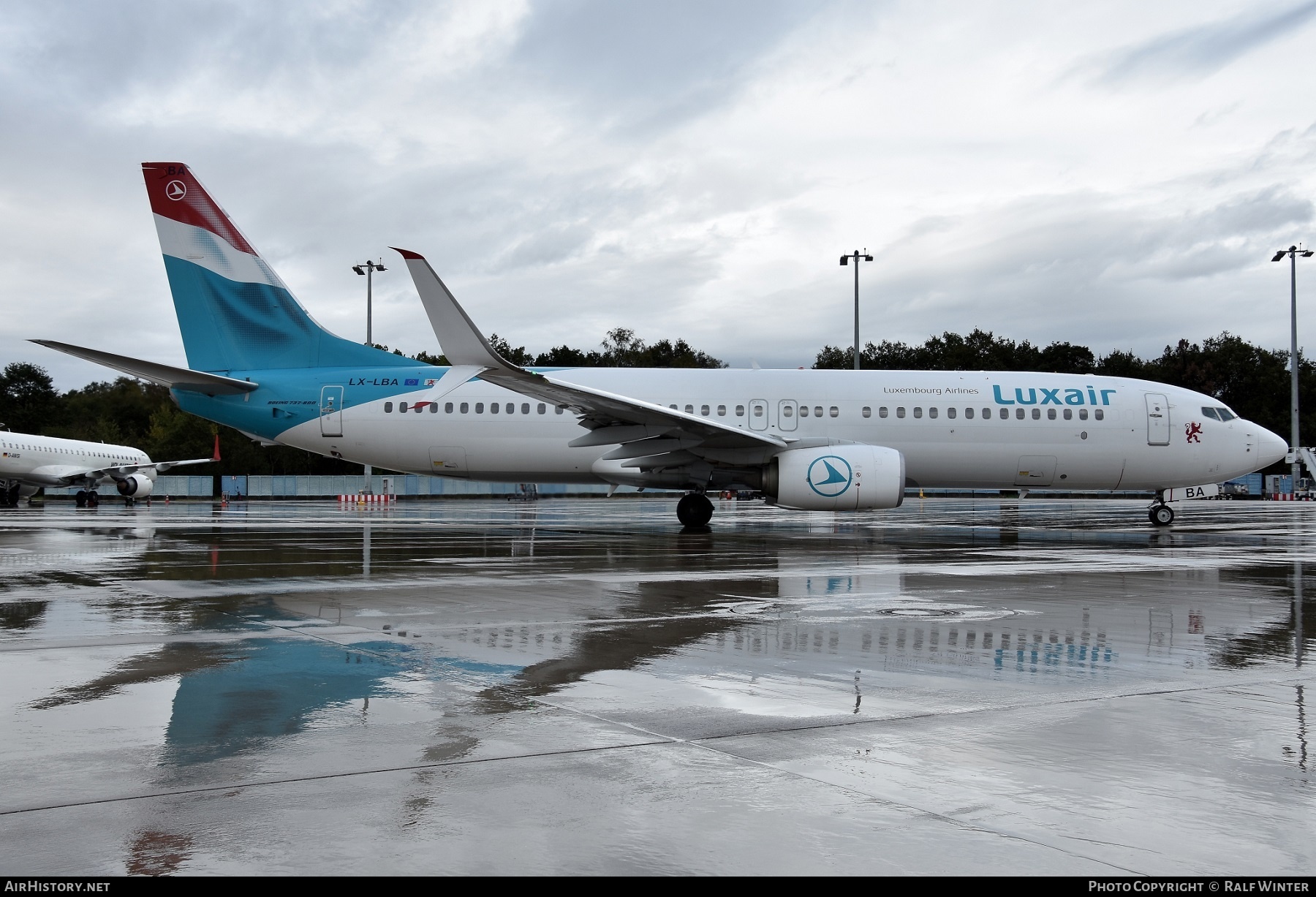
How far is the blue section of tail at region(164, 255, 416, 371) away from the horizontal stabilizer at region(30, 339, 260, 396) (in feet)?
1.94

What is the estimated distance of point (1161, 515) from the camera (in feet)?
71.8

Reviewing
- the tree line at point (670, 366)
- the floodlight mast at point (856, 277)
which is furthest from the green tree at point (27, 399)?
the floodlight mast at point (856, 277)

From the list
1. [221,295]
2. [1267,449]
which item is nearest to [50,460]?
[221,295]

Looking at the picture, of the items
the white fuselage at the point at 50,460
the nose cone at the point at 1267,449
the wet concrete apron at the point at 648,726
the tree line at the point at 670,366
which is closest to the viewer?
the wet concrete apron at the point at 648,726

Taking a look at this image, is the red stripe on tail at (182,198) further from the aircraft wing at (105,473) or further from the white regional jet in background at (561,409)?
the aircraft wing at (105,473)

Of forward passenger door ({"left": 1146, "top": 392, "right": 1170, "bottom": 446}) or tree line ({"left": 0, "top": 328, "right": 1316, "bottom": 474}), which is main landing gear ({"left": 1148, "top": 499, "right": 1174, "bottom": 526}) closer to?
forward passenger door ({"left": 1146, "top": 392, "right": 1170, "bottom": 446})

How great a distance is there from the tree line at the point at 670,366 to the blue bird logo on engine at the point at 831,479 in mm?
49010

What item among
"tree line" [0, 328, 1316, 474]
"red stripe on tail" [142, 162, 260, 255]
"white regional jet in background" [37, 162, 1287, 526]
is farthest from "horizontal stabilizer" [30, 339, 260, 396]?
"tree line" [0, 328, 1316, 474]

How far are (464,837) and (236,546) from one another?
12.8 m

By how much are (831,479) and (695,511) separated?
3.29 m

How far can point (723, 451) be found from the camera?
60.3ft

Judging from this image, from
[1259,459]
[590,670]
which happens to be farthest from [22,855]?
[1259,459]

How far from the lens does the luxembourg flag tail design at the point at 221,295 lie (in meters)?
20.0

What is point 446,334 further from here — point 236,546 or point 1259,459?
point 1259,459
